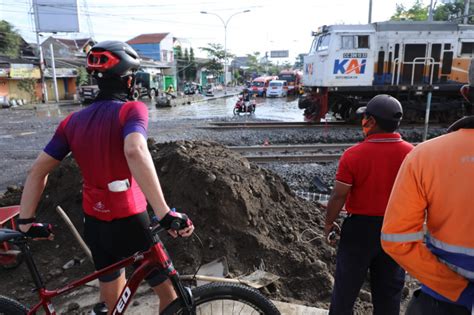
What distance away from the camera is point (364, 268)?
2.44 metres

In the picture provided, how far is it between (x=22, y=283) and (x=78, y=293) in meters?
0.73

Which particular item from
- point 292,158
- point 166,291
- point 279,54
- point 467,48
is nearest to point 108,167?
point 166,291

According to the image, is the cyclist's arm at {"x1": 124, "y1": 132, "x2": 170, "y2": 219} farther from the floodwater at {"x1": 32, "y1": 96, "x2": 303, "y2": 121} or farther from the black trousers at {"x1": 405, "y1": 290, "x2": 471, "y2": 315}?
the floodwater at {"x1": 32, "y1": 96, "x2": 303, "y2": 121}

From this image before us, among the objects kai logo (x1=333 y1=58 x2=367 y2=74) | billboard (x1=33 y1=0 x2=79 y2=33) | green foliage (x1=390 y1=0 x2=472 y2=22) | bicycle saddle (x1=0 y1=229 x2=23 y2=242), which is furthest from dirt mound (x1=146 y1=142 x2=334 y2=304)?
green foliage (x1=390 y1=0 x2=472 y2=22)

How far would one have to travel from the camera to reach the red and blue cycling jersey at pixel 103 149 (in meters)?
2.07

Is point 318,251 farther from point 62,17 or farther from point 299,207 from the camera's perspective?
point 62,17

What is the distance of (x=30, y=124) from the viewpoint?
16797 millimetres

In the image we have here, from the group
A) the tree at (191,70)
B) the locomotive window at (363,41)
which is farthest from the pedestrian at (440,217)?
the tree at (191,70)

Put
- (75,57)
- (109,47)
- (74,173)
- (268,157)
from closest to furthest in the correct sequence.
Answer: (109,47) → (74,173) → (268,157) → (75,57)

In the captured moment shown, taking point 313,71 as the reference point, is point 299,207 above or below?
below

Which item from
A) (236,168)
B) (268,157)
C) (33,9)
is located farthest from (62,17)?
(236,168)

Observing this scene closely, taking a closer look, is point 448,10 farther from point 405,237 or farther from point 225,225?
point 405,237

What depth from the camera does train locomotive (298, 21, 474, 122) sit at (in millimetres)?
14188

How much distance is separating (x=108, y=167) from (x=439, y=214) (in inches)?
67.1
